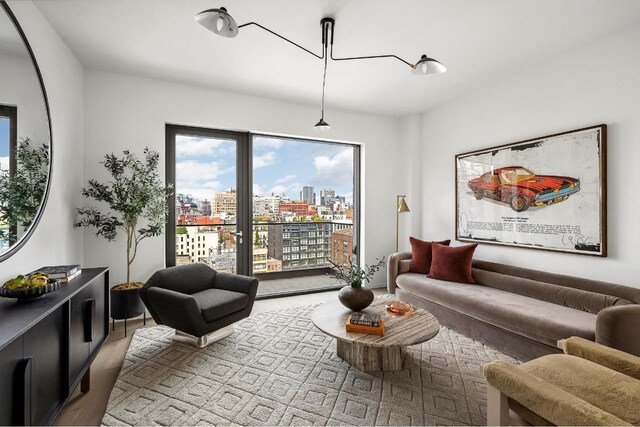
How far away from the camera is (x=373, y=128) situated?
4.95 metres

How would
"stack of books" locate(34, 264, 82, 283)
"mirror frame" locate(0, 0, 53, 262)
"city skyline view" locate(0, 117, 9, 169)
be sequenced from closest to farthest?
"city skyline view" locate(0, 117, 9, 169) < "mirror frame" locate(0, 0, 53, 262) < "stack of books" locate(34, 264, 82, 283)

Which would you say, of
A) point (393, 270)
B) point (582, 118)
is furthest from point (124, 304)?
point (582, 118)

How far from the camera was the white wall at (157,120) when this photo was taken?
10.8 feet

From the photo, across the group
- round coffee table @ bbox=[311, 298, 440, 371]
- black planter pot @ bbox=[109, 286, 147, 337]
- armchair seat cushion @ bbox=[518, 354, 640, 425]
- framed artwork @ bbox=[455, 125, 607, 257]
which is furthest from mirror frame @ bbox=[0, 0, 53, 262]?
framed artwork @ bbox=[455, 125, 607, 257]

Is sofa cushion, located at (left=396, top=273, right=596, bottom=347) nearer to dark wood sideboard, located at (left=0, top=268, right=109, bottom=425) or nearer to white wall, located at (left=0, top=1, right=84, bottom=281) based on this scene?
dark wood sideboard, located at (left=0, top=268, right=109, bottom=425)

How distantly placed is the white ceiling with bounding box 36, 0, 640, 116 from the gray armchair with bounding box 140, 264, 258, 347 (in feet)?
7.19

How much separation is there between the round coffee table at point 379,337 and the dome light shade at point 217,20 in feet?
7.11

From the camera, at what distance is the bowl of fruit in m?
1.55

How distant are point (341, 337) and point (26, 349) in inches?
65.1

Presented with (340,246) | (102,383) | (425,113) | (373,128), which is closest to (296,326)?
(102,383)

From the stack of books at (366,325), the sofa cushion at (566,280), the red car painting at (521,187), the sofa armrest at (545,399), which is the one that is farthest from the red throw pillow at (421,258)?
the sofa armrest at (545,399)

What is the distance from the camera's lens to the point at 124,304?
2.96 metres

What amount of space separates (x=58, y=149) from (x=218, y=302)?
191 cm

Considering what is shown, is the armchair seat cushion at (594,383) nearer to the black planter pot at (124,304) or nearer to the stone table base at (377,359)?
the stone table base at (377,359)
